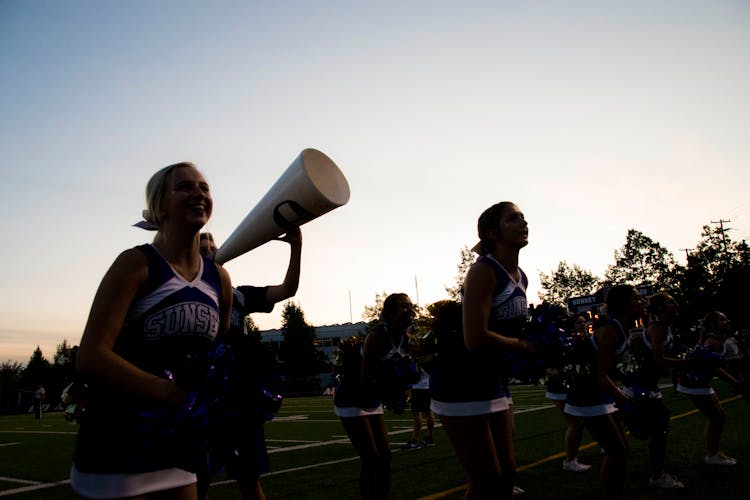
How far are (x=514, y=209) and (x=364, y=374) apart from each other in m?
2.05

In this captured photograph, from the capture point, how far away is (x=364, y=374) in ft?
16.8

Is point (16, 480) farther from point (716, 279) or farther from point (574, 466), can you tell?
point (716, 279)

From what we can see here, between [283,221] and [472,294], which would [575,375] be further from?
[283,221]

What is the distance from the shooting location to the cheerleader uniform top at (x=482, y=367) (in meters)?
3.36

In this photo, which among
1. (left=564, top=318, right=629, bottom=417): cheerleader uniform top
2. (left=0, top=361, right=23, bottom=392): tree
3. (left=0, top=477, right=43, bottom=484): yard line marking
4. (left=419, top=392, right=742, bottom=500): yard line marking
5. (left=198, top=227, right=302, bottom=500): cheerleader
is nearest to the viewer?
(left=198, top=227, right=302, bottom=500): cheerleader

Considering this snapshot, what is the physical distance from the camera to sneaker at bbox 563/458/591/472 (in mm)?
7223

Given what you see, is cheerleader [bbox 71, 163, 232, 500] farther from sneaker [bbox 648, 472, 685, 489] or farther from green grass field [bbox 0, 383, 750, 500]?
sneaker [bbox 648, 472, 685, 489]

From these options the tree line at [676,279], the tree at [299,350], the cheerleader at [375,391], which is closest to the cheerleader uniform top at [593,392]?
the cheerleader at [375,391]

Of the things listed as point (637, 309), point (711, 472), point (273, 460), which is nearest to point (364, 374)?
point (637, 309)

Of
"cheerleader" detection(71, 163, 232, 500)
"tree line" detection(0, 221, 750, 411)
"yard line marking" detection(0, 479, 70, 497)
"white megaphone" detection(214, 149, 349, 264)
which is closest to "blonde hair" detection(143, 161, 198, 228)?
"cheerleader" detection(71, 163, 232, 500)

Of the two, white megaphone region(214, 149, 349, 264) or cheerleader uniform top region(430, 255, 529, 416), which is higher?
white megaphone region(214, 149, 349, 264)

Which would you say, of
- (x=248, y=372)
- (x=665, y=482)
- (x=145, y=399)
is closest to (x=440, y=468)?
(x=665, y=482)

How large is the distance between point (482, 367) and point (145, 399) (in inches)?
77.8

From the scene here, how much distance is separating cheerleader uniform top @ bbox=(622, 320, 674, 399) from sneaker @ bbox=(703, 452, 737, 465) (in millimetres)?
1414
